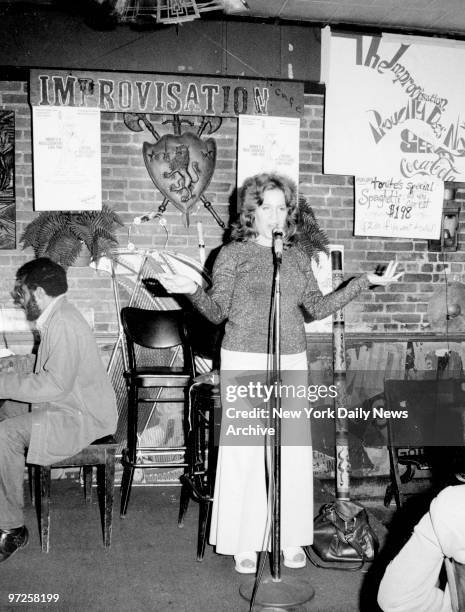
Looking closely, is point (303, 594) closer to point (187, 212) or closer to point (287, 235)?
point (287, 235)

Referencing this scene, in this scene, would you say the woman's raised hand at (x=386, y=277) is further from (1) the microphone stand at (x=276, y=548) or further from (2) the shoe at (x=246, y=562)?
(2) the shoe at (x=246, y=562)

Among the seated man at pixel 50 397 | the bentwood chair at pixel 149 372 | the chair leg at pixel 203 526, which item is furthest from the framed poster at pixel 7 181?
the chair leg at pixel 203 526

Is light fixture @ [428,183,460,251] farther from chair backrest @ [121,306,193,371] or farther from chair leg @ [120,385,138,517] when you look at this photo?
chair leg @ [120,385,138,517]

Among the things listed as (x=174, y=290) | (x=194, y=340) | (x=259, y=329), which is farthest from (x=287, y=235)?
(x=194, y=340)

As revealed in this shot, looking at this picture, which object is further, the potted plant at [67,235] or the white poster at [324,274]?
the white poster at [324,274]

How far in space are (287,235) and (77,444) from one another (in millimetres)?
1522

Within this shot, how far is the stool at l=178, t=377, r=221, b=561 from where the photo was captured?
316 cm

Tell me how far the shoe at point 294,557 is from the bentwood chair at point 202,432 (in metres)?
0.43

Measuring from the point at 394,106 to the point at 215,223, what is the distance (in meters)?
1.63

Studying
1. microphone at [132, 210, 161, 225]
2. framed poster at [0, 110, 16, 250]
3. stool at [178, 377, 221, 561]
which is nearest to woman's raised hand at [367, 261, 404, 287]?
stool at [178, 377, 221, 561]

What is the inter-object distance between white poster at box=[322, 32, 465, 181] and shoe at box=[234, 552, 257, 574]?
2836mm

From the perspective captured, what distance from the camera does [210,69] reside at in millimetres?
4480

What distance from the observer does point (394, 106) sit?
4.77 meters

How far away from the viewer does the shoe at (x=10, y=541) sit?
10.3 feet
